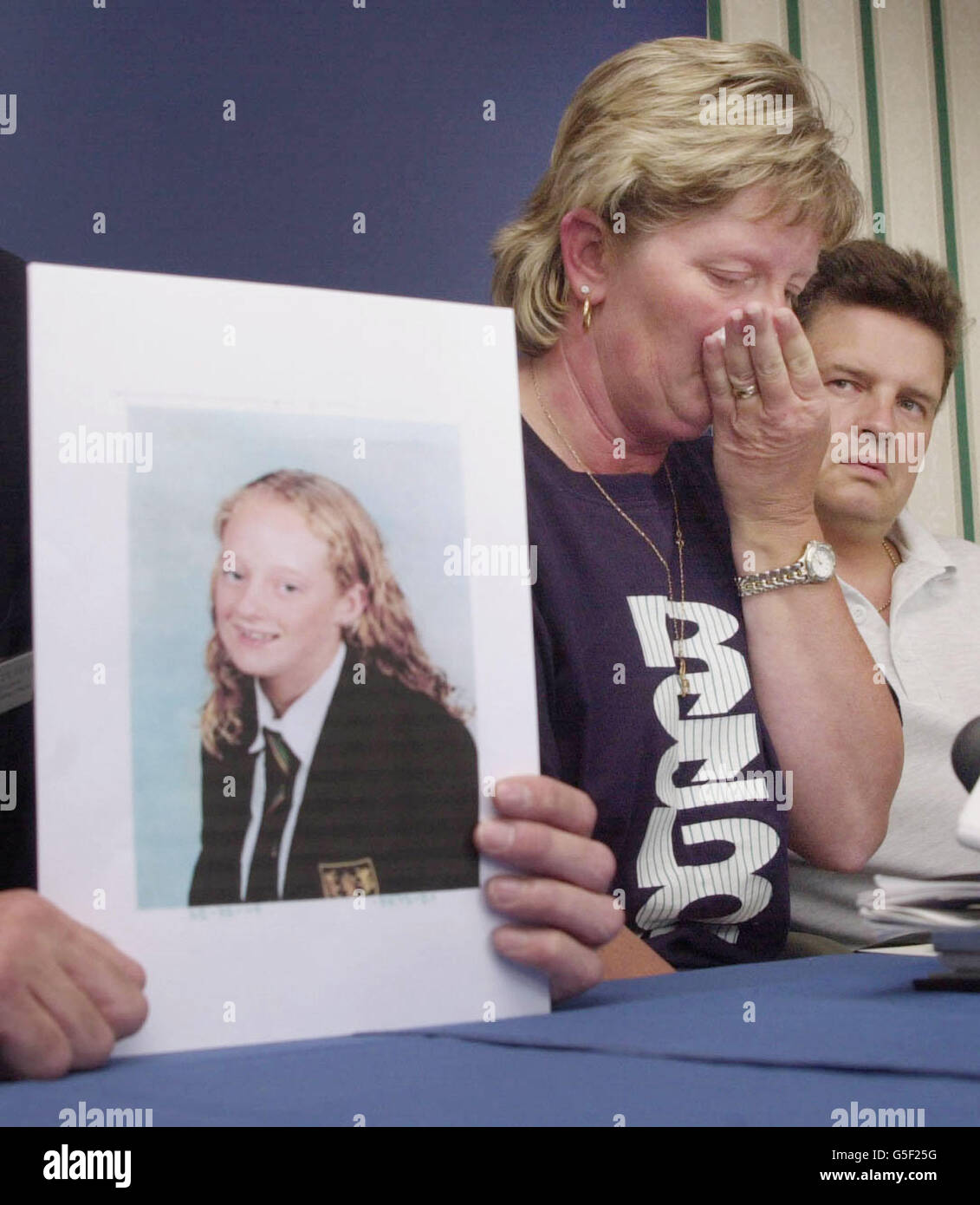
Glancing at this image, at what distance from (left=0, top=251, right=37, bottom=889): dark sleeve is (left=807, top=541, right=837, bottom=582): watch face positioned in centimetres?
67

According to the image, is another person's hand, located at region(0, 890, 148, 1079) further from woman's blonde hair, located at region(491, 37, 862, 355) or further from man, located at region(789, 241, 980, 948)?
man, located at region(789, 241, 980, 948)

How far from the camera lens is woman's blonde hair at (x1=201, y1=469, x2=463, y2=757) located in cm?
63

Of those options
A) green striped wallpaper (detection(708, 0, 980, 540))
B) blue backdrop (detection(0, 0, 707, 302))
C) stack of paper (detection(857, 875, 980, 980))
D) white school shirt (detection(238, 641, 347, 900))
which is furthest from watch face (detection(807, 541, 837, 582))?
green striped wallpaper (detection(708, 0, 980, 540))

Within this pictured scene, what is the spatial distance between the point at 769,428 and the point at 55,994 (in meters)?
0.83

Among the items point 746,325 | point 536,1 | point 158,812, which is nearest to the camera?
point 158,812

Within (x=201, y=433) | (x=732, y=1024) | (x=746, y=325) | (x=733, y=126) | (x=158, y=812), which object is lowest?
(x=732, y=1024)

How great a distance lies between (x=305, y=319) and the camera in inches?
25.7

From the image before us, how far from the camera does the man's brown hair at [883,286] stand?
1.62m

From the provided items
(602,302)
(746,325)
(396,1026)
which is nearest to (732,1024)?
(396,1026)

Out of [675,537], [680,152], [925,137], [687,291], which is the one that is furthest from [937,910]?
[925,137]

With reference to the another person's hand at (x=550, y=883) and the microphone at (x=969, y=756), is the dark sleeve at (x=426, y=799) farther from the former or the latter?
the microphone at (x=969, y=756)

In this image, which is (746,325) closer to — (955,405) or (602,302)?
(602,302)

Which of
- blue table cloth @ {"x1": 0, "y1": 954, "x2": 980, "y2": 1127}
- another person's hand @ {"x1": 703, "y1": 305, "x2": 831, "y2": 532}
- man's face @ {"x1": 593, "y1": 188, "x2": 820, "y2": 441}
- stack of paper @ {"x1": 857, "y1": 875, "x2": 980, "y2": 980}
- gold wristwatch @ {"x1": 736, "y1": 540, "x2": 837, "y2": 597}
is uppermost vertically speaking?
man's face @ {"x1": 593, "y1": 188, "x2": 820, "y2": 441}

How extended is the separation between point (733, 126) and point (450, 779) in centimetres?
78
